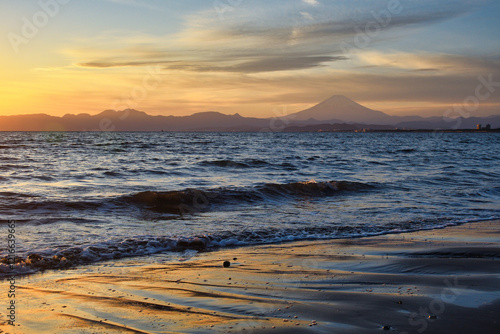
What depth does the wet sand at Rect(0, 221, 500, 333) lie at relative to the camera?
153 inches

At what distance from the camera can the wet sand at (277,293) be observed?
3.88 metres

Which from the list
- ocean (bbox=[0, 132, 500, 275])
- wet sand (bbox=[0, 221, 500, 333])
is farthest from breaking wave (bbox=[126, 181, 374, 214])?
wet sand (bbox=[0, 221, 500, 333])

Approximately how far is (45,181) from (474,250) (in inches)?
606

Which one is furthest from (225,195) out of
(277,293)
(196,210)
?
(277,293)

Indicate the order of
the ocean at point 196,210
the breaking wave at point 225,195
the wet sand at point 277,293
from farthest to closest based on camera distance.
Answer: the breaking wave at point 225,195 < the ocean at point 196,210 < the wet sand at point 277,293

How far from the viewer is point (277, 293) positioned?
4824mm

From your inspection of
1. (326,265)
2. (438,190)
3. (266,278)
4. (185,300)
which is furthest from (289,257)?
(438,190)

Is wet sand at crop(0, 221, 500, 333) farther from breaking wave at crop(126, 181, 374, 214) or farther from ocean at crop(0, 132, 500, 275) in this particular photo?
breaking wave at crop(126, 181, 374, 214)

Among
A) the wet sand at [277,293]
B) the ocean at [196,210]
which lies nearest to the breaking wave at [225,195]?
the ocean at [196,210]

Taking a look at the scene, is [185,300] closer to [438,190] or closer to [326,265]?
[326,265]

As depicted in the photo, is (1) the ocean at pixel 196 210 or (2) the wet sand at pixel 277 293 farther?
(1) the ocean at pixel 196 210

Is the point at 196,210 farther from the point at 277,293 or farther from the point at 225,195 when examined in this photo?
the point at 277,293

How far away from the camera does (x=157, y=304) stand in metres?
4.45

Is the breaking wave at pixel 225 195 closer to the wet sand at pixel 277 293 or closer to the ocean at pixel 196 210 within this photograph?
the ocean at pixel 196 210
